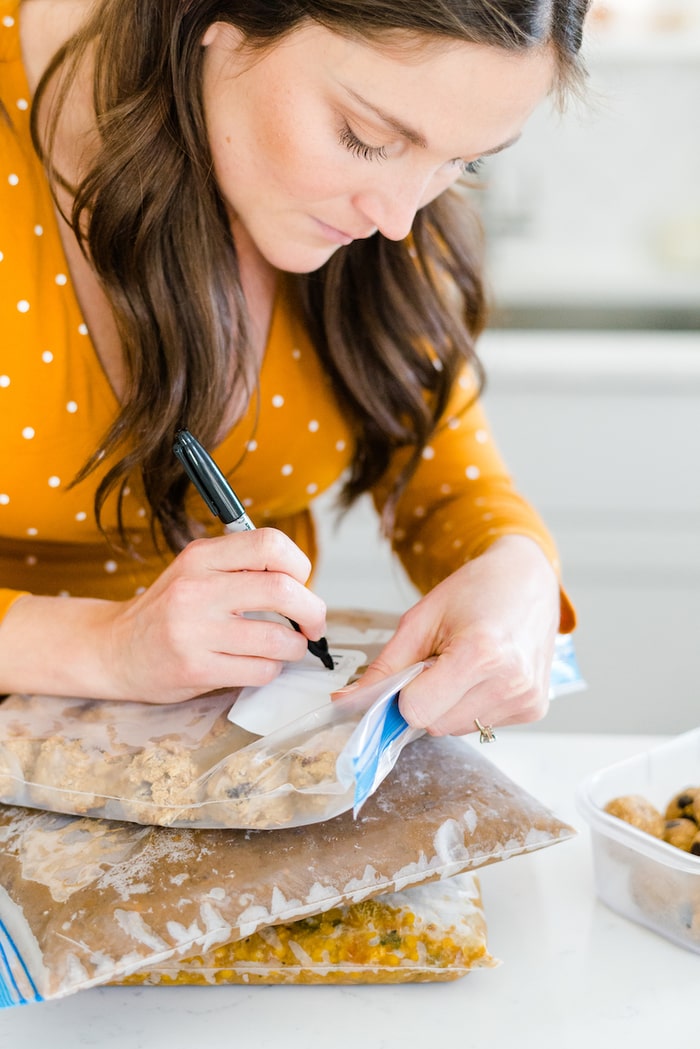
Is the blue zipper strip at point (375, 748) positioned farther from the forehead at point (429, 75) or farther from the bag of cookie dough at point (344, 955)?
the forehead at point (429, 75)

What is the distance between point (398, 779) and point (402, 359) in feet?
1.45

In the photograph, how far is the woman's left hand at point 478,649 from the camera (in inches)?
27.5

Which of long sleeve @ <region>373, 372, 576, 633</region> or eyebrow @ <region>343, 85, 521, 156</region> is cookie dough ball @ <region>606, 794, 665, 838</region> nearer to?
long sleeve @ <region>373, 372, 576, 633</region>

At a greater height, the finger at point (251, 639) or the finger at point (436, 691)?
the finger at point (251, 639)

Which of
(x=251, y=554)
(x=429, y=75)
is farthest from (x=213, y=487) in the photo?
(x=429, y=75)

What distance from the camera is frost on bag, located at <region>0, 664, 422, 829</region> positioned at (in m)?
0.63

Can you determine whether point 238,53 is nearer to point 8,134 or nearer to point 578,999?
point 8,134

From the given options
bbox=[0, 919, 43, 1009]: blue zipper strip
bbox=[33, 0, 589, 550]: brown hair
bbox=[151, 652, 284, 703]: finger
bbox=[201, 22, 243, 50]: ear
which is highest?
bbox=[201, 22, 243, 50]: ear

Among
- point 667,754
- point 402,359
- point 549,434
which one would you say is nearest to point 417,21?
point 402,359

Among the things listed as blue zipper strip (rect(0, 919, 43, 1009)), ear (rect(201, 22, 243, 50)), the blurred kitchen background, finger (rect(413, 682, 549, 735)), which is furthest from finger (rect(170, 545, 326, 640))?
the blurred kitchen background

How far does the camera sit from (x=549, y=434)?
221 cm

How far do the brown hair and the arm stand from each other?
4 centimetres

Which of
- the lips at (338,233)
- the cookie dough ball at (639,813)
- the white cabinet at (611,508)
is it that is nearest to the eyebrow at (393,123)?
the lips at (338,233)

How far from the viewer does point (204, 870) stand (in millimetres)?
625
